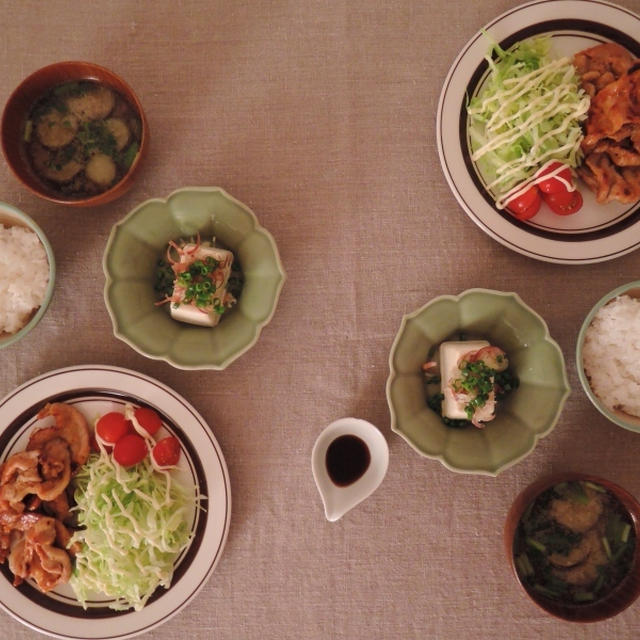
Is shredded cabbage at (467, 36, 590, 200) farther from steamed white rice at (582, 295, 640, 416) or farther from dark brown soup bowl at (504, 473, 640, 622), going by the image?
dark brown soup bowl at (504, 473, 640, 622)

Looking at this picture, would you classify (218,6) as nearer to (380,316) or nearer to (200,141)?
(200,141)

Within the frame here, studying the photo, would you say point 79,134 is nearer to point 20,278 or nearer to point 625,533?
point 20,278

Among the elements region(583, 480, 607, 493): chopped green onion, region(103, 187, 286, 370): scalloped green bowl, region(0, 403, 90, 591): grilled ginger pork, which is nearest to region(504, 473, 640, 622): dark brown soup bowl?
region(583, 480, 607, 493): chopped green onion

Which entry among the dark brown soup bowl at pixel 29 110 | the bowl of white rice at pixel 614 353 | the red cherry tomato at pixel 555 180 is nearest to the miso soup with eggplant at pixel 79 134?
the dark brown soup bowl at pixel 29 110

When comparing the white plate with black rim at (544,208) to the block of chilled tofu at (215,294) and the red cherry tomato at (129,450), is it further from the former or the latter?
the red cherry tomato at (129,450)

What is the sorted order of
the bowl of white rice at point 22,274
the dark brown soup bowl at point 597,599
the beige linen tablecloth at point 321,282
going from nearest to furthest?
the dark brown soup bowl at point 597,599 → the bowl of white rice at point 22,274 → the beige linen tablecloth at point 321,282

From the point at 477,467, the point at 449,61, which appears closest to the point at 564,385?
the point at 477,467

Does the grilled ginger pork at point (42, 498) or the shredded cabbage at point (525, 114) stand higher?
the shredded cabbage at point (525, 114)

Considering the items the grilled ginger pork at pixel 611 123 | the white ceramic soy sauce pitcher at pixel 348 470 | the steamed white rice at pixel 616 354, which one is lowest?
the white ceramic soy sauce pitcher at pixel 348 470
